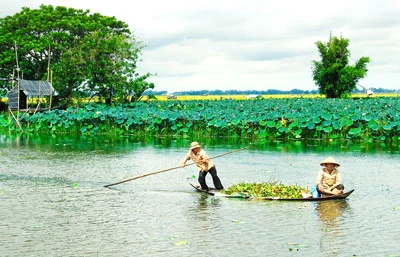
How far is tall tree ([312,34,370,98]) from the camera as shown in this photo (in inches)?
2352

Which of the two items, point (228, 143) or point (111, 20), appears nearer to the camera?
point (228, 143)

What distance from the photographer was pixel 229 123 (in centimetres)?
2878

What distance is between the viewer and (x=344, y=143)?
82.7ft

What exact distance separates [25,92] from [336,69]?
3324cm

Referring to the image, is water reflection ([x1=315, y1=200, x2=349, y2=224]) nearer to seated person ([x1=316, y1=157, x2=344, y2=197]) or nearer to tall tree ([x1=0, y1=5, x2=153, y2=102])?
seated person ([x1=316, y1=157, x2=344, y2=197])

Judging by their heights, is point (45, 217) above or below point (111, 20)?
below

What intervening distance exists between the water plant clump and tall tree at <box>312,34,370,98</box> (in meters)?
47.6

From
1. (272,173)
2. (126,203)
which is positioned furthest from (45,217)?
(272,173)

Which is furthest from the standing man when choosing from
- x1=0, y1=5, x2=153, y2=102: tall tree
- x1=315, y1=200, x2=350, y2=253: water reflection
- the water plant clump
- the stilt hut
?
x1=0, y1=5, x2=153, y2=102: tall tree

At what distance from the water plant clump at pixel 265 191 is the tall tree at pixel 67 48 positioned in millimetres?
27692

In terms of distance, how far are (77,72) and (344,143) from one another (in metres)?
19.6

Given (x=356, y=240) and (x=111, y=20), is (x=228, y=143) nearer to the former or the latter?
(x=356, y=240)

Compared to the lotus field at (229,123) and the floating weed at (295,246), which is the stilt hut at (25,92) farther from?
the floating weed at (295,246)

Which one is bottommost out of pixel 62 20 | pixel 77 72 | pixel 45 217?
pixel 45 217
